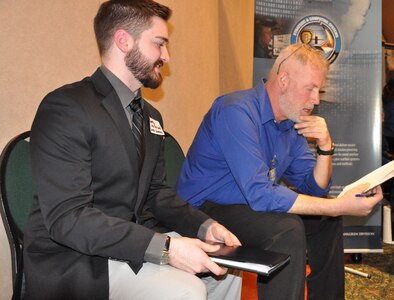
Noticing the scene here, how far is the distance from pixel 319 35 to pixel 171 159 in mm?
1671

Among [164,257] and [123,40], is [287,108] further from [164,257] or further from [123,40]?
[164,257]

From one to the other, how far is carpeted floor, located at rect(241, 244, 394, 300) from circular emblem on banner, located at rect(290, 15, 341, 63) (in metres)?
1.53

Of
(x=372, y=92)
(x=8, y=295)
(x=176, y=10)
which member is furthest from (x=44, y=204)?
(x=372, y=92)

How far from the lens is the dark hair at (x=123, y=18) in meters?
1.63

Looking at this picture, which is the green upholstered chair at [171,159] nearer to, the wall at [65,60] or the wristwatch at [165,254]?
the wall at [65,60]

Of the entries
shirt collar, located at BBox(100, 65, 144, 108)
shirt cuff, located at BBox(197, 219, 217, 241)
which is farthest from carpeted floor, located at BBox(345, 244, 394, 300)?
shirt collar, located at BBox(100, 65, 144, 108)

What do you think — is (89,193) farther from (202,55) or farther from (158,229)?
(202,55)

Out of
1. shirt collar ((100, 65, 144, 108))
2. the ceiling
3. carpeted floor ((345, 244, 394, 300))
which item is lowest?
carpeted floor ((345, 244, 394, 300))

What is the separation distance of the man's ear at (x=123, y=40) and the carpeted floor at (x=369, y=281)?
4.20 feet

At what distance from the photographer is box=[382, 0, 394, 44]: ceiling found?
774 cm

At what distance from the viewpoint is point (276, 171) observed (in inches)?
89.0

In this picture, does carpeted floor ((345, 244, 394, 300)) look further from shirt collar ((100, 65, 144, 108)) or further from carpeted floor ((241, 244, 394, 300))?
shirt collar ((100, 65, 144, 108))

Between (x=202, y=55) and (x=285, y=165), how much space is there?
1.26 m

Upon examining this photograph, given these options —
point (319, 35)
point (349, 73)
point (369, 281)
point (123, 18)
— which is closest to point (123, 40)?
point (123, 18)
